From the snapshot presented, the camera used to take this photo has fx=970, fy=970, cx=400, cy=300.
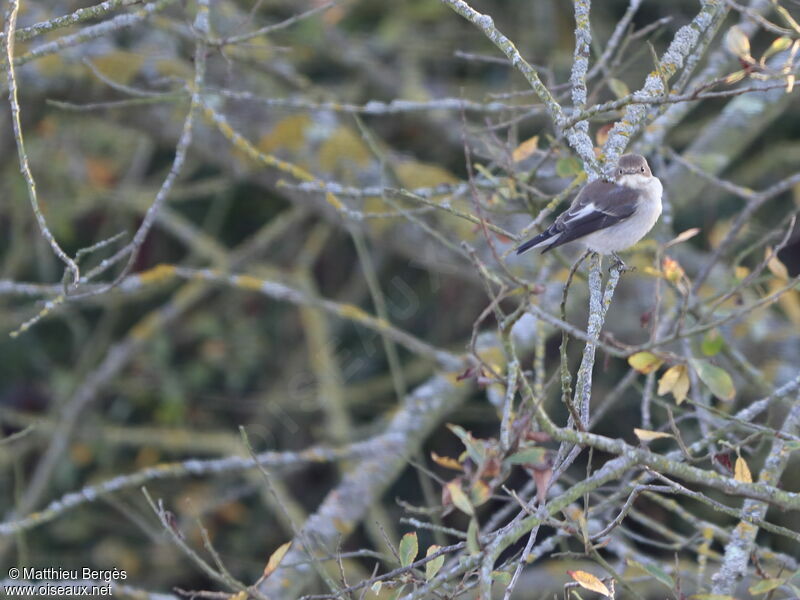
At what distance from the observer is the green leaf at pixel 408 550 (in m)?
2.18

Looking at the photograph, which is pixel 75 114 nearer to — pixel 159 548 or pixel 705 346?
pixel 159 548

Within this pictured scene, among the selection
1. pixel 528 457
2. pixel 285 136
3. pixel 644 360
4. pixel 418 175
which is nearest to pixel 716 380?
pixel 644 360

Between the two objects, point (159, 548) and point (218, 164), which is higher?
point (218, 164)

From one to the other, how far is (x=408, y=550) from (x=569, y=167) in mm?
1414

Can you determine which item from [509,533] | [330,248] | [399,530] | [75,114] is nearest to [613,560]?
[399,530]

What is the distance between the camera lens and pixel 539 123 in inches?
221

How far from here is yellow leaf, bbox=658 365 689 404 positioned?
2.48 metres

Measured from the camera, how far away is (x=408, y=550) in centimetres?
221

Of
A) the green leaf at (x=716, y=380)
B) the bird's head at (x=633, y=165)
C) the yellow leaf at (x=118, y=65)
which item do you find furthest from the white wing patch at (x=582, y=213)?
the yellow leaf at (x=118, y=65)

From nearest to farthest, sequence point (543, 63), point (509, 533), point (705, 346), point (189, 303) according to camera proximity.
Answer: point (509, 533) → point (705, 346) → point (189, 303) → point (543, 63)

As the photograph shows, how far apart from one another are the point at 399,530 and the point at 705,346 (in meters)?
2.73

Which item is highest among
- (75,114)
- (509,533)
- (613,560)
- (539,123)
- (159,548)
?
(75,114)

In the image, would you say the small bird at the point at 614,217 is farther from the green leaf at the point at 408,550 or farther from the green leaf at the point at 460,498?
the green leaf at the point at 460,498

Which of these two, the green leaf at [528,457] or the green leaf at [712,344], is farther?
the green leaf at [712,344]
